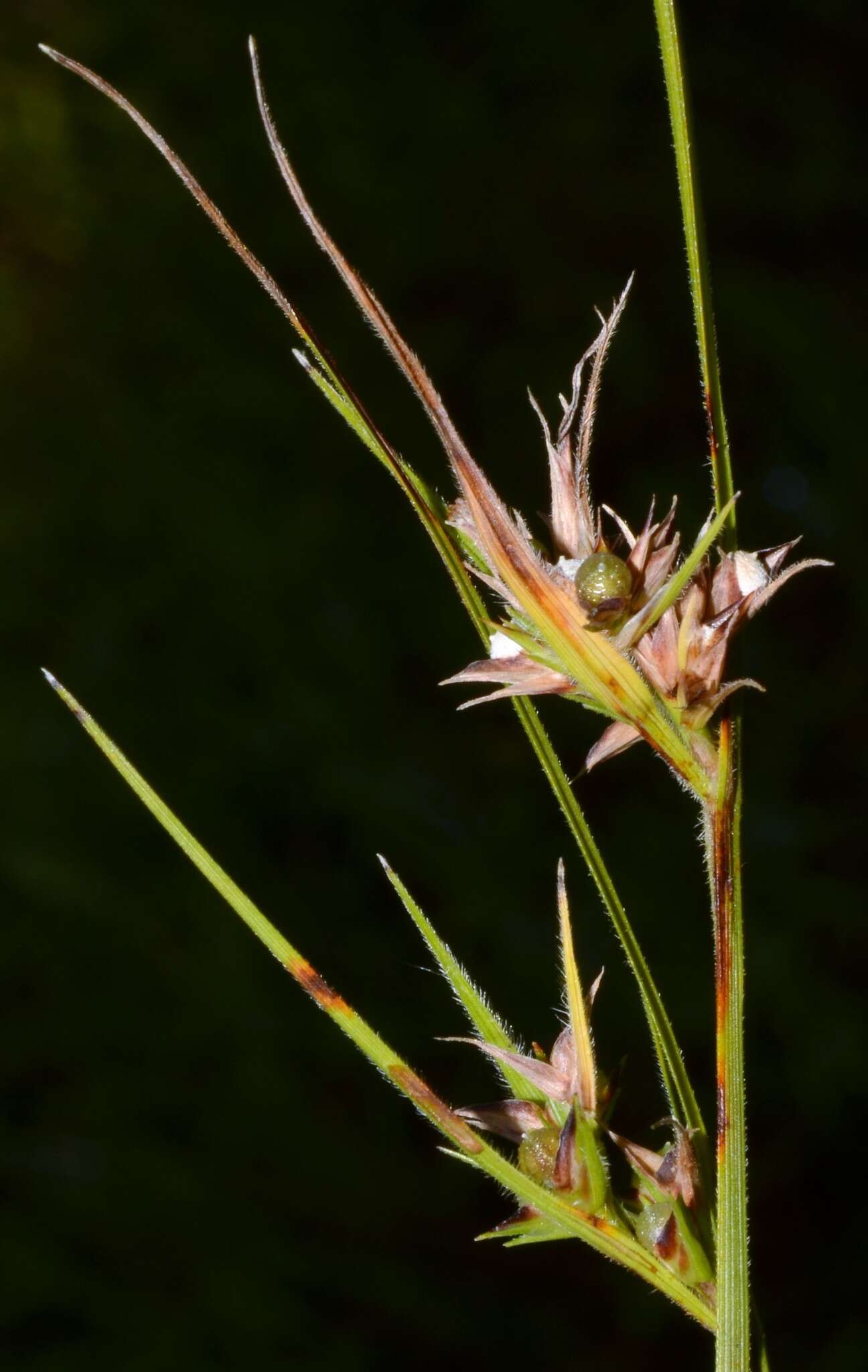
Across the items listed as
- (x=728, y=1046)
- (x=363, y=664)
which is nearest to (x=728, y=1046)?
(x=728, y=1046)

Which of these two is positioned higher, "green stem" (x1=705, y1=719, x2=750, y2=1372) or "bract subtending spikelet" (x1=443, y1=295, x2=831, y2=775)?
"bract subtending spikelet" (x1=443, y1=295, x2=831, y2=775)

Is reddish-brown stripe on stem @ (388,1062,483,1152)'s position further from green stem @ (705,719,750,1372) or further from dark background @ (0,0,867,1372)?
dark background @ (0,0,867,1372)

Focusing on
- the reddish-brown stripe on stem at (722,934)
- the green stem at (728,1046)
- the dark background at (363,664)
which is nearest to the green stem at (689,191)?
the green stem at (728,1046)

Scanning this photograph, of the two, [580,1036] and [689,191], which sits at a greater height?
[689,191]

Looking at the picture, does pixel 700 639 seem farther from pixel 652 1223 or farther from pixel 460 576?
pixel 652 1223

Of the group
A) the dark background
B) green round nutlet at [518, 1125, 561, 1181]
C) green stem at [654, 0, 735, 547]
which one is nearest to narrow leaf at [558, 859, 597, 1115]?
green round nutlet at [518, 1125, 561, 1181]

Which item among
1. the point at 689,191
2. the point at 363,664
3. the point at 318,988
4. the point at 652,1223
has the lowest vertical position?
the point at 363,664

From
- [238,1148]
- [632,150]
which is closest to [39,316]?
[632,150]
